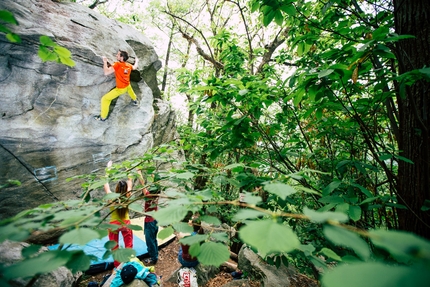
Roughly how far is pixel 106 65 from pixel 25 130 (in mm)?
2646

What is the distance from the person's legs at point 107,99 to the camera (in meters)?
5.82

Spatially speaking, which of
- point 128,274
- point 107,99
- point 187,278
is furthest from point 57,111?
point 187,278

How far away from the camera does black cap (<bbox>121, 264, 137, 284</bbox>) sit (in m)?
2.70

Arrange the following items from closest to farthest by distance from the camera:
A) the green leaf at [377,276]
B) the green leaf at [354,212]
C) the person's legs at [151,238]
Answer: the green leaf at [377,276]
the green leaf at [354,212]
the person's legs at [151,238]

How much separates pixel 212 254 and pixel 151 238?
402 centimetres

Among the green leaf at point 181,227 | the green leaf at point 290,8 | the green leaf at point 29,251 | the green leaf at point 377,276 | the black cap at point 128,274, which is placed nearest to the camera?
the green leaf at point 377,276

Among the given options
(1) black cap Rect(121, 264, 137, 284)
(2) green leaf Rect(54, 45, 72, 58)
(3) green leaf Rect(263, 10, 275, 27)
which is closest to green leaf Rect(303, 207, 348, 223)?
(2) green leaf Rect(54, 45, 72, 58)

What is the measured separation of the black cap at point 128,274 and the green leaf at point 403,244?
3.17 m

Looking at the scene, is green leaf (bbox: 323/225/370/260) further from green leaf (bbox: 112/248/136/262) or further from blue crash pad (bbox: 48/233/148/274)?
blue crash pad (bbox: 48/233/148/274)

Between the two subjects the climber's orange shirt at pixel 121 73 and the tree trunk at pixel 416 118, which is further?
the climber's orange shirt at pixel 121 73

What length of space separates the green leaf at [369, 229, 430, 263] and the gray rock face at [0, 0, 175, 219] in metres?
6.39

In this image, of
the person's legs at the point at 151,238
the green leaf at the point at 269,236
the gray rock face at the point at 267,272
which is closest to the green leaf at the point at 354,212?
the green leaf at the point at 269,236

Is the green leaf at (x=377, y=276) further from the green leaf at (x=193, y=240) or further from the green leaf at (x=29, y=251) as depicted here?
the green leaf at (x=29, y=251)

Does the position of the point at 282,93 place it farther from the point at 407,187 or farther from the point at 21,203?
the point at 21,203
